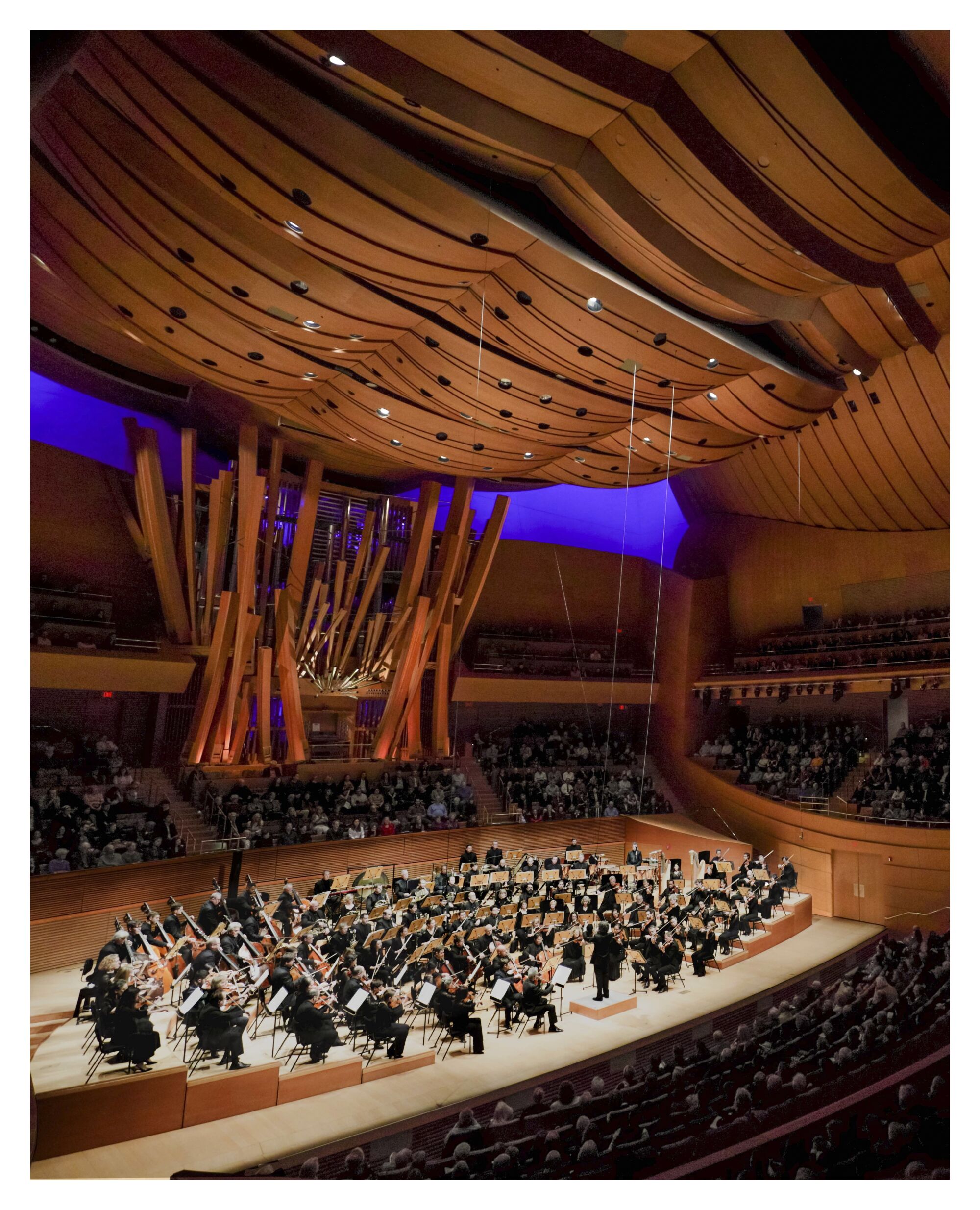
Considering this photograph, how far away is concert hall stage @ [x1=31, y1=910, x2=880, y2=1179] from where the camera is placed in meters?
5.45

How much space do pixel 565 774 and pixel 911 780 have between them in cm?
623

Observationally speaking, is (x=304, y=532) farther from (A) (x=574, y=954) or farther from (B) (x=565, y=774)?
(A) (x=574, y=954)

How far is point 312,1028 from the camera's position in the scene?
6.52 m

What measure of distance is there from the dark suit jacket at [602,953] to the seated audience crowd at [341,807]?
16.9 ft

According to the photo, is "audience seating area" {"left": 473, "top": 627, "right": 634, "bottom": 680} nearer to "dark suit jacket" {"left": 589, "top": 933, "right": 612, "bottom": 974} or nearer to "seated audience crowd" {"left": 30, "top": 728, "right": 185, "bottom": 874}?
"seated audience crowd" {"left": 30, "top": 728, "right": 185, "bottom": 874}

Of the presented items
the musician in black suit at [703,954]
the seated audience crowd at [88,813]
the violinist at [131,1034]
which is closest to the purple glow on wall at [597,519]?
the seated audience crowd at [88,813]

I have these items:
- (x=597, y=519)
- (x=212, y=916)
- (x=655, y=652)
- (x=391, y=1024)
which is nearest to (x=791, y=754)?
(x=655, y=652)

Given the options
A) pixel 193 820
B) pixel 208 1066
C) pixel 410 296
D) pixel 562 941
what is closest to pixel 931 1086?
pixel 562 941

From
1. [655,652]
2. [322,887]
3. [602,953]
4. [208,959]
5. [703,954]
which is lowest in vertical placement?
[703,954]

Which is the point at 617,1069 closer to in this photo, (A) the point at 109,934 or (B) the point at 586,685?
(A) the point at 109,934

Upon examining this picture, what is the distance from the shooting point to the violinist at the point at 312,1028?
256 inches

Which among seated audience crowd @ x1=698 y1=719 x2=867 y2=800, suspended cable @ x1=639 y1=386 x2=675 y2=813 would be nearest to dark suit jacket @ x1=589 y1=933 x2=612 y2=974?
seated audience crowd @ x1=698 y1=719 x2=867 y2=800

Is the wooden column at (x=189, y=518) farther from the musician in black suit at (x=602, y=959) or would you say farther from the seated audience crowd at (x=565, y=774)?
the musician in black suit at (x=602, y=959)
